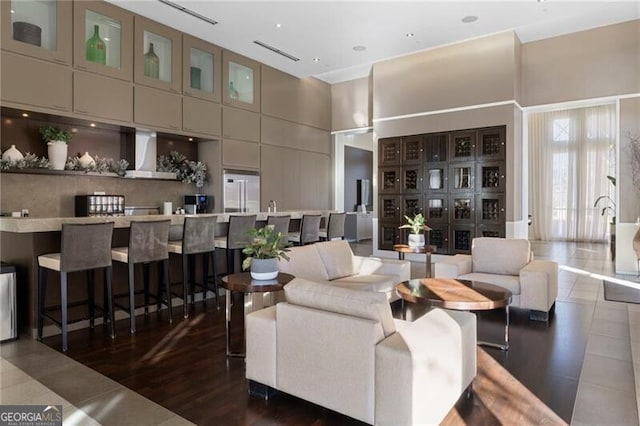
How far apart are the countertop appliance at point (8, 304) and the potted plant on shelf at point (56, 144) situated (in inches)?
82.4

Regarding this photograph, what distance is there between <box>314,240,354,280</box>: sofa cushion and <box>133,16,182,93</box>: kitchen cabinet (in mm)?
3805

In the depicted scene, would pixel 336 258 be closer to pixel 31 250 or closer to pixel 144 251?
pixel 144 251

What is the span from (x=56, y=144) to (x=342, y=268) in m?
4.06

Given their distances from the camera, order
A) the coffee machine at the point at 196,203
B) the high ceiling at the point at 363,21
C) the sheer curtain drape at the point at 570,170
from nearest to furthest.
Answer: the high ceiling at the point at 363,21 < the coffee machine at the point at 196,203 < the sheer curtain drape at the point at 570,170

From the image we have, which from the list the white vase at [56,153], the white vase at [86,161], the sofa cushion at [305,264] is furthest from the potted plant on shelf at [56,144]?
the sofa cushion at [305,264]

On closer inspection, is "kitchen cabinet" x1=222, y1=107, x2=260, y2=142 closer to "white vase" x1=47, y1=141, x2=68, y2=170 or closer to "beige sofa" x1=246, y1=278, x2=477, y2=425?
"white vase" x1=47, y1=141, x2=68, y2=170

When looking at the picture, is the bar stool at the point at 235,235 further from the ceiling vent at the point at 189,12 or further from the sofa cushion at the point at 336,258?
the ceiling vent at the point at 189,12

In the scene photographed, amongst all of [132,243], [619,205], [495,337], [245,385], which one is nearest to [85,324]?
[132,243]

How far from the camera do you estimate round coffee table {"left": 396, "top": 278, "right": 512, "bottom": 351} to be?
2.95 metres

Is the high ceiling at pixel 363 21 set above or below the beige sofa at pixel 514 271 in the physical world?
above

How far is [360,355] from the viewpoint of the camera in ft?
6.66

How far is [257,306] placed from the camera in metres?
3.93

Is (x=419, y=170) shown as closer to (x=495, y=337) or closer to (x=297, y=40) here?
(x=297, y=40)

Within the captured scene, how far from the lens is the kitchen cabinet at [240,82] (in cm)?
720
